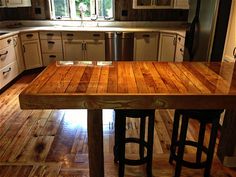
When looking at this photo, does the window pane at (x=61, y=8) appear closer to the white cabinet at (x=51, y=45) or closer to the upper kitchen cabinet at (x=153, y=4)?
the white cabinet at (x=51, y=45)

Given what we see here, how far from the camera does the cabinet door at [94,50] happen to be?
420cm

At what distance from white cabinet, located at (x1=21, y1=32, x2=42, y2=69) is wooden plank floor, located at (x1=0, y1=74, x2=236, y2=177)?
130 cm

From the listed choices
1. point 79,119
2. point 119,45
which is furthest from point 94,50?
point 79,119

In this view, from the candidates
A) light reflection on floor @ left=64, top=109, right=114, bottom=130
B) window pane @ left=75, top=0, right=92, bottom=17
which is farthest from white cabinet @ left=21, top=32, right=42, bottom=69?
light reflection on floor @ left=64, top=109, right=114, bottom=130

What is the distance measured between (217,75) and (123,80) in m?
0.63

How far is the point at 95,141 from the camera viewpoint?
1452 millimetres

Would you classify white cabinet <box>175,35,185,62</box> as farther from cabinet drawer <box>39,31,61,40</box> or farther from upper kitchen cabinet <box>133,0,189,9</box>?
cabinet drawer <box>39,31,61,40</box>

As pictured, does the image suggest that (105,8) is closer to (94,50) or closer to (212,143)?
(94,50)

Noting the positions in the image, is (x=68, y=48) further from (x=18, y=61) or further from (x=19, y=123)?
(x=19, y=123)

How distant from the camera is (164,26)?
181 inches

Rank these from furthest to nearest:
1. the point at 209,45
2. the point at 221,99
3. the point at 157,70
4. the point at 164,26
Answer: the point at 164,26 < the point at 209,45 < the point at 157,70 < the point at 221,99

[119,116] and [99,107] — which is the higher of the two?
[99,107]

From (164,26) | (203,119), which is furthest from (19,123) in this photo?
(164,26)

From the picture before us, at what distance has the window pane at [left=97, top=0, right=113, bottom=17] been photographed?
15.2 ft
